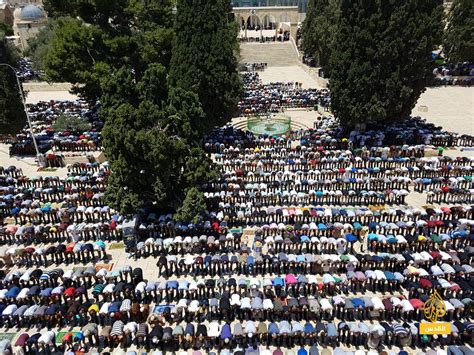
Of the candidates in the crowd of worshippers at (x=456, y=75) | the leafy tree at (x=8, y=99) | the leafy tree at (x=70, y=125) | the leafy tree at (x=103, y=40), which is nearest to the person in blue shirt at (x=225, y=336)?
the leafy tree at (x=103, y=40)

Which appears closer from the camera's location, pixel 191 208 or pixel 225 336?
pixel 225 336

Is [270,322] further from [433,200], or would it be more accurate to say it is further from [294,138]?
[294,138]

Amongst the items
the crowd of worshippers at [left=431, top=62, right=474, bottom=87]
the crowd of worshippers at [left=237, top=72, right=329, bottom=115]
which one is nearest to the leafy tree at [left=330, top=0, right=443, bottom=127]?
the crowd of worshippers at [left=237, top=72, right=329, bottom=115]

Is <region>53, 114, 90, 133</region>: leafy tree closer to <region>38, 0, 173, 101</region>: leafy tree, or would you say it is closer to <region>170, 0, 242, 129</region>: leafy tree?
<region>38, 0, 173, 101</region>: leafy tree

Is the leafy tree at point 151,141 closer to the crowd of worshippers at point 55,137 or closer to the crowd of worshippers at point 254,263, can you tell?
the crowd of worshippers at point 254,263

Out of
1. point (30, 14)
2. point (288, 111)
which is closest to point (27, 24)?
point (30, 14)

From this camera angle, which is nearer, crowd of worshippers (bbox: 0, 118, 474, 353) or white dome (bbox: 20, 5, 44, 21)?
crowd of worshippers (bbox: 0, 118, 474, 353)

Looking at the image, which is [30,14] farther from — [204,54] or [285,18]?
[204,54]

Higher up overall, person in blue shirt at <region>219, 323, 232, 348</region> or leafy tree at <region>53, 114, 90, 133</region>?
leafy tree at <region>53, 114, 90, 133</region>
